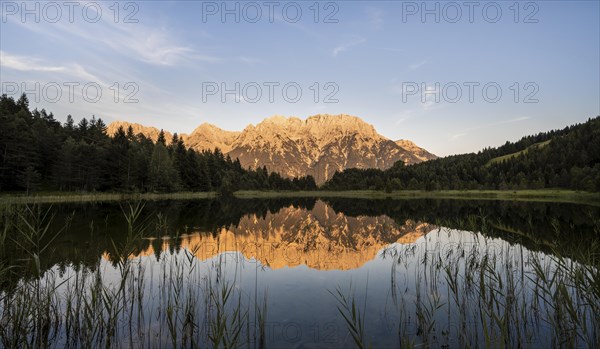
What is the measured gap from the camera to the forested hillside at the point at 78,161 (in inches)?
2886

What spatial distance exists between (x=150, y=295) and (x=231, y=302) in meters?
3.26

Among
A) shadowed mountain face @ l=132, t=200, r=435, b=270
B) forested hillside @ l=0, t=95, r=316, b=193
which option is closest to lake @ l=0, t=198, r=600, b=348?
shadowed mountain face @ l=132, t=200, r=435, b=270

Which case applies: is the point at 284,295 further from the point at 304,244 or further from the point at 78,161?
the point at 78,161

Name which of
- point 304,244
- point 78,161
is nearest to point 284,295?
point 304,244

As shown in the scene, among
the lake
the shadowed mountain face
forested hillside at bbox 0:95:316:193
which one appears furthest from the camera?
forested hillside at bbox 0:95:316:193

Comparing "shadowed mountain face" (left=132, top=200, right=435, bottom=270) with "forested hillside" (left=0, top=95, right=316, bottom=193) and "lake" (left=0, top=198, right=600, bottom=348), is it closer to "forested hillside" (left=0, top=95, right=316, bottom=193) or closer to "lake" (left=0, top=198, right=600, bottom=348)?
"lake" (left=0, top=198, right=600, bottom=348)

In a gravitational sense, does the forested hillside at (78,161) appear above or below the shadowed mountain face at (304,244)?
above

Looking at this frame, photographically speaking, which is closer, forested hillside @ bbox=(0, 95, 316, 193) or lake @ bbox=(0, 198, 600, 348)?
lake @ bbox=(0, 198, 600, 348)

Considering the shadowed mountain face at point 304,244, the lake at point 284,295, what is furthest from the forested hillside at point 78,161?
the lake at point 284,295

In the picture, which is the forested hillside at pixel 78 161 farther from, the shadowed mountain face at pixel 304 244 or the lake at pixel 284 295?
the lake at pixel 284 295

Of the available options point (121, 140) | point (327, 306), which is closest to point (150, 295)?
point (327, 306)

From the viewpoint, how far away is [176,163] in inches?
4791

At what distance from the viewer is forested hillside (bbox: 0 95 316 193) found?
73312 mm

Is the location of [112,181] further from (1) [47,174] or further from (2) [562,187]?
(2) [562,187]
